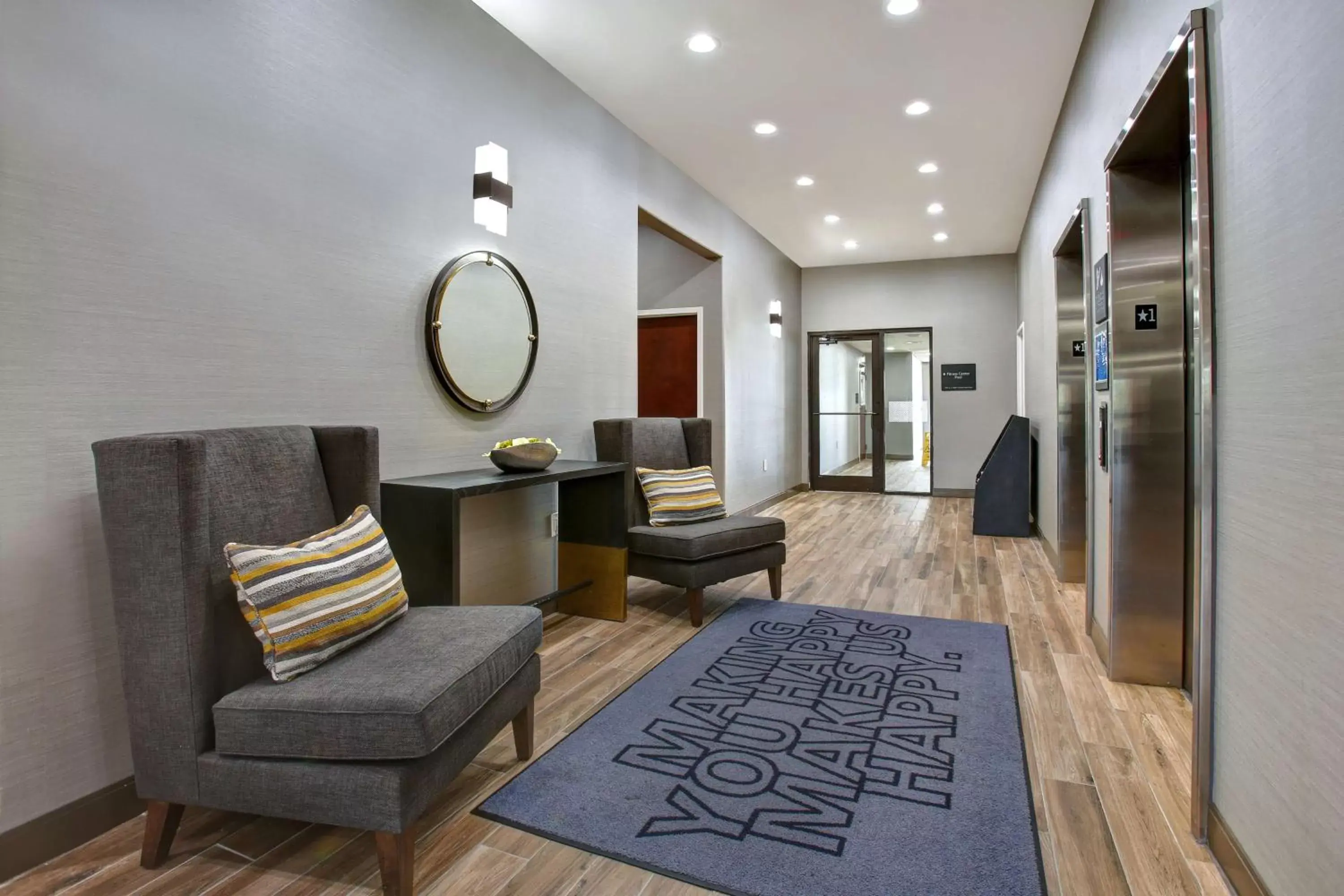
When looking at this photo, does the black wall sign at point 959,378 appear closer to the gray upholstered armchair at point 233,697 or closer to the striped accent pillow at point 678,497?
the striped accent pillow at point 678,497

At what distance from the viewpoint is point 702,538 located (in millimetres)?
3537

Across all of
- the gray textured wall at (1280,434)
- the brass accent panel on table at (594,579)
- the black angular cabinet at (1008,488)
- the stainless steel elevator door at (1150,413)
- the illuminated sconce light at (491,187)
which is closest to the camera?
the gray textured wall at (1280,434)

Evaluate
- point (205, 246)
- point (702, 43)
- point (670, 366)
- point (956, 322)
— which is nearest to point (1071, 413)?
point (702, 43)

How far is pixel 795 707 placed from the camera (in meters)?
2.53

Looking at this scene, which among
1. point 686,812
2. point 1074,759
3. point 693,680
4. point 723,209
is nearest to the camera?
point 686,812

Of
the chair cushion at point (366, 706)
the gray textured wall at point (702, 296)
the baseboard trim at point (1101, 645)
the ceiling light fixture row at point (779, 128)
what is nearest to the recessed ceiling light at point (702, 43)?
the ceiling light fixture row at point (779, 128)

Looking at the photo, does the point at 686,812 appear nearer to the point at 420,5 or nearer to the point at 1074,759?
the point at 1074,759

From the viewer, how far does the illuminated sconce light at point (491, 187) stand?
319 cm

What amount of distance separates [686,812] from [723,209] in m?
5.38

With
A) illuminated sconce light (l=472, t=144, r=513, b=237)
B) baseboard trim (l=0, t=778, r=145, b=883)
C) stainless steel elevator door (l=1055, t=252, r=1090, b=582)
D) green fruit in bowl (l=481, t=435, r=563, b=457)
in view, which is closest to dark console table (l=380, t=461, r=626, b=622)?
green fruit in bowl (l=481, t=435, r=563, b=457)

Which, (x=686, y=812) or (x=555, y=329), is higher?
(x=555, y=329)

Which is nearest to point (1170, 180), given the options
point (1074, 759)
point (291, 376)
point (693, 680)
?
point (1074, 759)

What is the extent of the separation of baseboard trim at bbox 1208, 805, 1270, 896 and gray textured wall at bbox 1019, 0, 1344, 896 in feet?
0.08

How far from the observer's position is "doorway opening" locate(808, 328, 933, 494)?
29.0 ft
